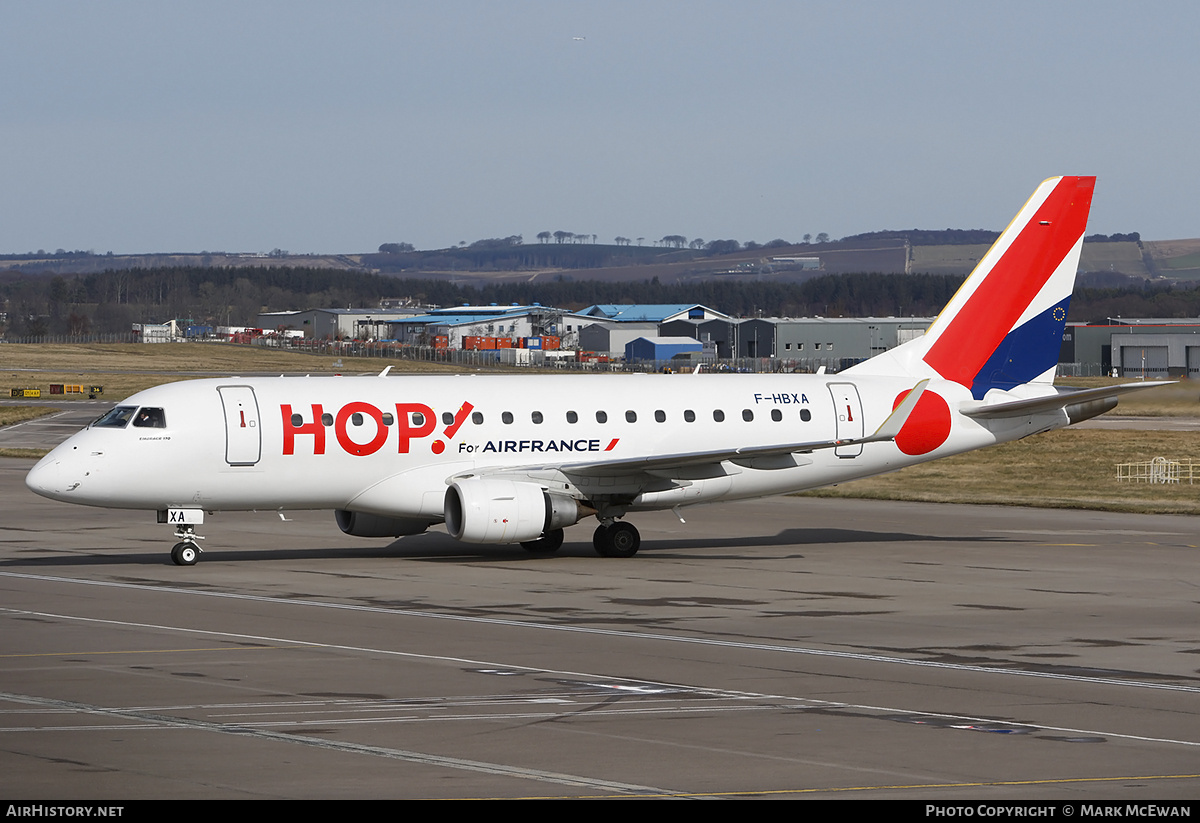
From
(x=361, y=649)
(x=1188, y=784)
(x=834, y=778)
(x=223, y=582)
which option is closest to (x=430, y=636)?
(x=361, y=649)

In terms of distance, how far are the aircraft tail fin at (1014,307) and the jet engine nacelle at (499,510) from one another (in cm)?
1053

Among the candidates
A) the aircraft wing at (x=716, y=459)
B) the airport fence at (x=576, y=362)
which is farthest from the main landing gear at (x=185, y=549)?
the airport fence at (x=576, y=362)

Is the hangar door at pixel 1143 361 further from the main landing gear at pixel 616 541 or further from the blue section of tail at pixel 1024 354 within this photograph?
the main landing gear at pixel 616 541

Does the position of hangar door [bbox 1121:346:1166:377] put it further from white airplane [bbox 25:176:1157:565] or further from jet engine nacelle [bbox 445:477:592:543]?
jet engine nacelle [bbox 445:477:592:543]

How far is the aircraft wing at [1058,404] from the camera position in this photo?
115 ft

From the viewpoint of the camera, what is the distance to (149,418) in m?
32.6

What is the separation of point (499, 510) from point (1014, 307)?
14.9 meters

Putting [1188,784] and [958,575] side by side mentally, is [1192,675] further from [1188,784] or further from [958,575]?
[958,575]

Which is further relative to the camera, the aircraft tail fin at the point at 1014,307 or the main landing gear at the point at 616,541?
the aircraft tail fin at the point at 1014,307

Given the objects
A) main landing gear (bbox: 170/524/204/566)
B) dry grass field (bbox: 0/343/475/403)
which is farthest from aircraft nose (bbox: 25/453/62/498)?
dry grass field (bbox: 0/343/475/403)

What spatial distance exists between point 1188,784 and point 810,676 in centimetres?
673

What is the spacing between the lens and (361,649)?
22172 millimetres

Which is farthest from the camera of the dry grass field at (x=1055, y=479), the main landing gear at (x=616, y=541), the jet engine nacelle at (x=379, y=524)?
the dry grass field at (x=1055, y=479)

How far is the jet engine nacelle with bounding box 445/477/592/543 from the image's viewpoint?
105 feet
